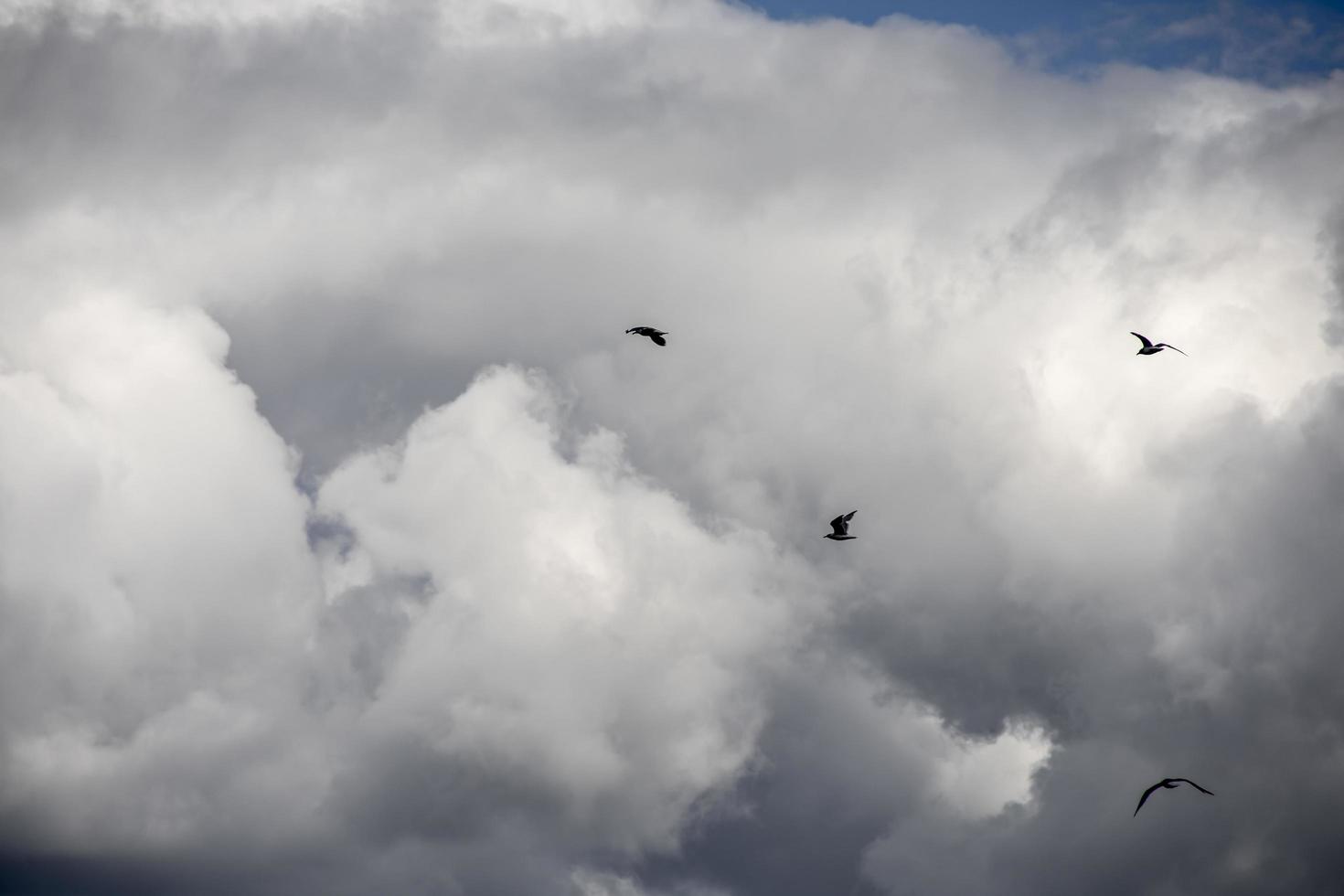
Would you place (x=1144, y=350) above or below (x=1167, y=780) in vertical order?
above

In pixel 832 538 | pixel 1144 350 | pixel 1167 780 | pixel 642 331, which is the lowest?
pixel 1167 780

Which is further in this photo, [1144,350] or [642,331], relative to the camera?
[1144,350]

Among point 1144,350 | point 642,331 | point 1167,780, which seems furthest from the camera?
point 1144,350

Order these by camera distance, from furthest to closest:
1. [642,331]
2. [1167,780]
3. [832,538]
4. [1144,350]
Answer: [1144,350] → [832,538] → [642,331] → [1167,780]

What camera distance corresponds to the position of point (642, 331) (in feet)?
357

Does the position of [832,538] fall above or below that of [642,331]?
below

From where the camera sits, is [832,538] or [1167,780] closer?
[1167,780]

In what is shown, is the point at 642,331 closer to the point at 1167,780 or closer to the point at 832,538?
the point at 832,538

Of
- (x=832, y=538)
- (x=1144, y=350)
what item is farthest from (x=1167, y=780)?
(x=1144, y=350)

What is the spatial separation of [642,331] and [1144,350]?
199 ft

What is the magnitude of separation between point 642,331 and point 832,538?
→ 32.0m

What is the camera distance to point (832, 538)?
4911 inches

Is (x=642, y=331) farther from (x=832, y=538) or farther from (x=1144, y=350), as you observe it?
(x=1144, y=350)

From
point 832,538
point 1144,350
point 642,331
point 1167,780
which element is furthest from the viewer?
point 1144,350
